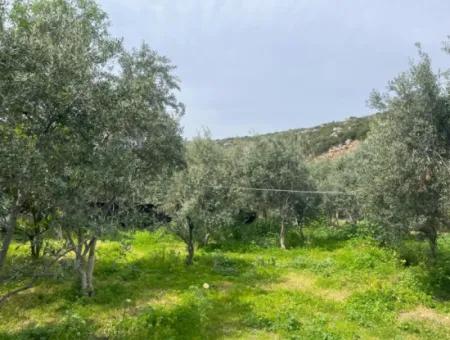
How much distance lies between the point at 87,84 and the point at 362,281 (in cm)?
1679

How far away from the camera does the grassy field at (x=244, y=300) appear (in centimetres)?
1488

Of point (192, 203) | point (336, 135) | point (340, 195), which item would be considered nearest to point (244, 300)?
point (192, 203)

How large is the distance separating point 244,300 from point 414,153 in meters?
9.71

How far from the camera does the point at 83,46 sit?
38.9 feet

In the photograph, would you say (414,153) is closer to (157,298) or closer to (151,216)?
(151,216)

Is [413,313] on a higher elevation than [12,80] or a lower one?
lower

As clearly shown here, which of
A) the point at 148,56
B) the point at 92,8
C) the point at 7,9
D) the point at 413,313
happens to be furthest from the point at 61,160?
the point at 413,313

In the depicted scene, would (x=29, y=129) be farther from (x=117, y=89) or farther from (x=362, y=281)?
(x=362, y=281)

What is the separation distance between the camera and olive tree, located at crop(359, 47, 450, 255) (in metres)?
18.1

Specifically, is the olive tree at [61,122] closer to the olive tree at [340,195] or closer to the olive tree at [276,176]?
the olive tree at [276,176]

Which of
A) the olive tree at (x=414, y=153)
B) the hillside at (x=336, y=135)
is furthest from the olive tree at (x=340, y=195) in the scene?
the hillside at (x=336, y=135)

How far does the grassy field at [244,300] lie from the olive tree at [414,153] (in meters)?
3.70

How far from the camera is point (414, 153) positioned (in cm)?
1808

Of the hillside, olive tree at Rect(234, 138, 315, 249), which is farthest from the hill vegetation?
the hillside
